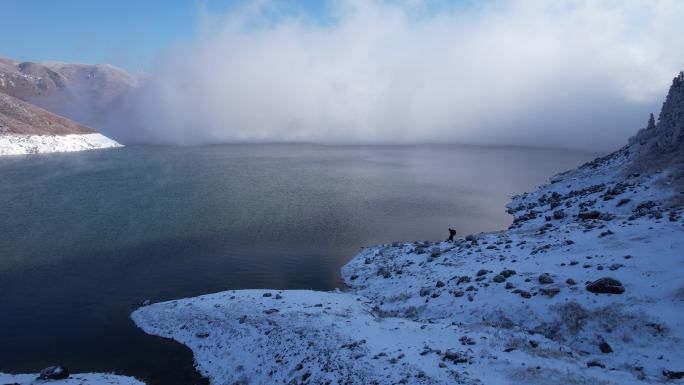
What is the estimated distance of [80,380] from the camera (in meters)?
20.8

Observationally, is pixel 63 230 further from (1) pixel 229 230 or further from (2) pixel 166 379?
(2) pixel 166 379

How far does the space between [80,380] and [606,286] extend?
1006 inches

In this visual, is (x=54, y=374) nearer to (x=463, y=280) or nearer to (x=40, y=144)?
(x=463, y=280)

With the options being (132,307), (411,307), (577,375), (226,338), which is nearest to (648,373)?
(577,375)

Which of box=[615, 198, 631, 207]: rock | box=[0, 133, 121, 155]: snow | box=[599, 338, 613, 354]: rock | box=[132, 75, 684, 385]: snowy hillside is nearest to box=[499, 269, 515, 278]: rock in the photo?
box=[132, 75, 684, 385]: snowy hillside

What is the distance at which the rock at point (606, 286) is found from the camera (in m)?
20.8

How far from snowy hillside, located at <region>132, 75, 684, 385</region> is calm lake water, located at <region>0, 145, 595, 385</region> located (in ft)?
10.6

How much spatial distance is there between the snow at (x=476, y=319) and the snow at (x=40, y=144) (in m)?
169

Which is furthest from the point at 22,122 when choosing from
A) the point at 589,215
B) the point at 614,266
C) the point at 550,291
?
the point at 614,266

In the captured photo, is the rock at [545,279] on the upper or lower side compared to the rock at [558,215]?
lower

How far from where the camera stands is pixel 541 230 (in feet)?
121

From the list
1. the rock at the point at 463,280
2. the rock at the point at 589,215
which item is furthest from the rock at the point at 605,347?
the rock at the point at 589,215

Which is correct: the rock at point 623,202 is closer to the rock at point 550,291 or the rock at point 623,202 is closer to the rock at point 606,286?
the rock at point 606,286

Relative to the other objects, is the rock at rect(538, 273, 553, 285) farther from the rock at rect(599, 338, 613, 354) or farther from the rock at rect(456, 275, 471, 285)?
the rock at rect(599, 338, 613, 354)
